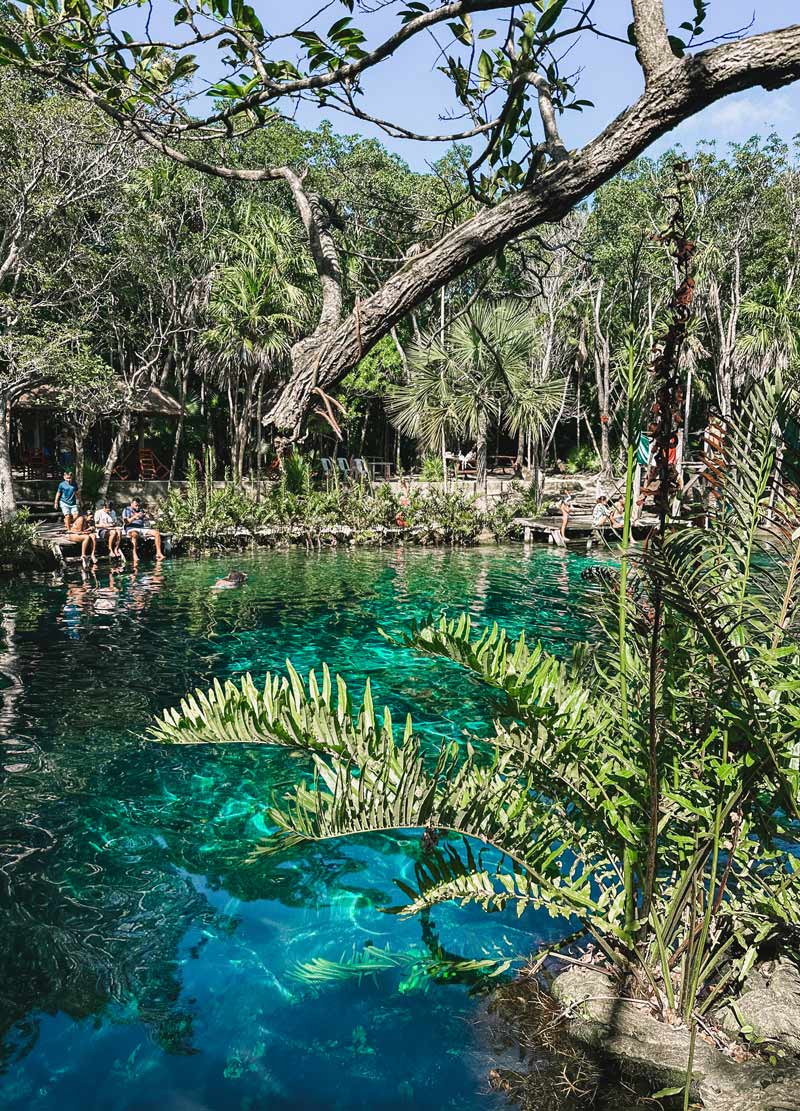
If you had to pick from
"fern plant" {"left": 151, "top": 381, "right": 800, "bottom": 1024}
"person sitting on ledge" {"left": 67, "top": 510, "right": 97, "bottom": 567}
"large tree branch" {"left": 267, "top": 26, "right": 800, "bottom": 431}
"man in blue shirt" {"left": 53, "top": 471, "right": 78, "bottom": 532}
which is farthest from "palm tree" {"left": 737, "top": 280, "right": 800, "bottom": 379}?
"large tree branch" {"left": 267, "top": 26, "right": 800, "bottom": 431}

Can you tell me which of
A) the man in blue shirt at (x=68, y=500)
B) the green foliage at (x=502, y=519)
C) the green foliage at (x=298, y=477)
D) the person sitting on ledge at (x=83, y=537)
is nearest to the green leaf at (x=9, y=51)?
the person sitting on ledge at (x=83, y=537)

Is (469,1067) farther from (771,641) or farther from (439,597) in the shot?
(439,597)

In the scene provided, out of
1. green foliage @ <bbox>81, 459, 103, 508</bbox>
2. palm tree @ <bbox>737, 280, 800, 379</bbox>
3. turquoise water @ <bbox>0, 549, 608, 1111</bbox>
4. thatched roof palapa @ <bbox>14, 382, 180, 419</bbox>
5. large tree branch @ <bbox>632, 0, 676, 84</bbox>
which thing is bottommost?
turquoise water @ <bbox>0, 549, 608, 1111</bbox>

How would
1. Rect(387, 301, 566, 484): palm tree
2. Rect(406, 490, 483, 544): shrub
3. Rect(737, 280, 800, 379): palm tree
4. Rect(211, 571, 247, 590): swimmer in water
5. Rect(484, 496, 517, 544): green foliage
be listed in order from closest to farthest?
Rect(211, 571, 247, 590): swimmer in water < Rect(387, 301, 566, 484): palm tree < Rect(406, 490, 483, 544): shrub < Rect(484, 496, 517, 544): green foliage < Rect(737, 280, 800, 379): palm tree

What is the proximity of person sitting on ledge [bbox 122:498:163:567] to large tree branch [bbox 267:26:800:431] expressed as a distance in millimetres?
17356

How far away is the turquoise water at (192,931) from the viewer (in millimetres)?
3326

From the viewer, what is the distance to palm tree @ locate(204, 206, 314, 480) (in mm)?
24750

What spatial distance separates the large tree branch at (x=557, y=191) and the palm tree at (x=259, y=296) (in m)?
23.1

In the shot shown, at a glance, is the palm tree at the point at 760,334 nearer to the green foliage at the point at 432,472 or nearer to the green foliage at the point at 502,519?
the green foliage at the point at 502,519

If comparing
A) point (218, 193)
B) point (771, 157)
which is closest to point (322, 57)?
point (218, 193)

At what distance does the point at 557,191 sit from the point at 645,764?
2.06 meters

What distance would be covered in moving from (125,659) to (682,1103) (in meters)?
8.48

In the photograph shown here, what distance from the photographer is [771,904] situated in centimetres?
316

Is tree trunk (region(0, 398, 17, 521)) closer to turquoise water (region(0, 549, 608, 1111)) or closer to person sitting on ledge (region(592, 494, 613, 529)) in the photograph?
turquoise water (region(0, 549, 608, 1111))
